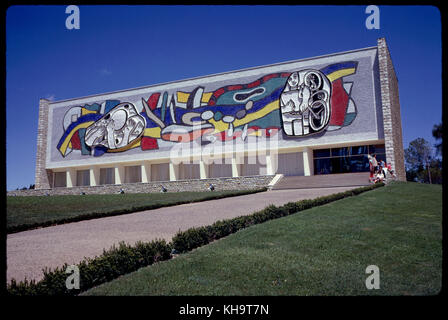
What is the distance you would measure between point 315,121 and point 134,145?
1987 cm

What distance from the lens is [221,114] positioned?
3300 centimetres

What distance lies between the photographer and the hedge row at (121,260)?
4521 mm

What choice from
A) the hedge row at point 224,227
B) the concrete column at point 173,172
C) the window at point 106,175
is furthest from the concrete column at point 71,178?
the hedge row at point 224,227

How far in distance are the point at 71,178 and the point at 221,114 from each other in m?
21.3

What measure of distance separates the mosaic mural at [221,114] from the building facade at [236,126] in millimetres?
93

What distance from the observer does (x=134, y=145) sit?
1458 inches

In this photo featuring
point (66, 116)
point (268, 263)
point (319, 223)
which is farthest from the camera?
point (66, 116)

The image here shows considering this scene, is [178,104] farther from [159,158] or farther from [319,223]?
[319,223]

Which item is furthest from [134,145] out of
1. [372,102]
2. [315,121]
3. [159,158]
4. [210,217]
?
[210,217]

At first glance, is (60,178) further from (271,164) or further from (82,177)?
(271,164)

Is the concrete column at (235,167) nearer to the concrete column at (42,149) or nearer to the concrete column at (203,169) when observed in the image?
the concrete column at (203,169)

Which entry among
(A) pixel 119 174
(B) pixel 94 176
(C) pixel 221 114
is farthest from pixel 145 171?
(C) pixel 221 114

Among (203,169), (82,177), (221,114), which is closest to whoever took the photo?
(221,114)
